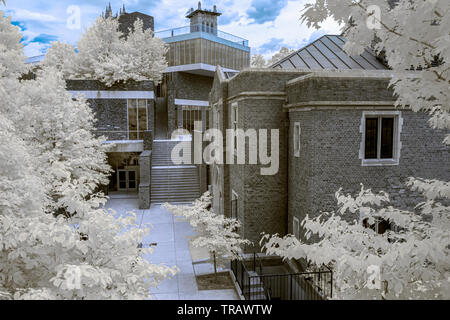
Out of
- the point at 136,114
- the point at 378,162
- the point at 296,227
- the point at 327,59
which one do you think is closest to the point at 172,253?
the point at 296,227

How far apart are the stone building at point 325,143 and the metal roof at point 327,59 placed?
217cm

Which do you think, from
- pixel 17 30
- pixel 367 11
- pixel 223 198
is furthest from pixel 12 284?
pixel 17 30

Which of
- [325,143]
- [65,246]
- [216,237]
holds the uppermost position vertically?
[325,143]

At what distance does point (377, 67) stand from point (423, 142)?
4757 mm

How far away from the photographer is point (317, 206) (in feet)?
38.0

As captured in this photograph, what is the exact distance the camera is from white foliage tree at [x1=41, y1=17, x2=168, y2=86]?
3111 cm

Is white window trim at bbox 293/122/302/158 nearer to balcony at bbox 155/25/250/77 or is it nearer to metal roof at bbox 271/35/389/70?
metal roof at bbox 271/35/389/70

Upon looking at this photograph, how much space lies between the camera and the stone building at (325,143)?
11.4 metres

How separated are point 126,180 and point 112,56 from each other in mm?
12172

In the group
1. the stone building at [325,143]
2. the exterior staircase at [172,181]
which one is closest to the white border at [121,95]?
the exterior staircase at [172,181]

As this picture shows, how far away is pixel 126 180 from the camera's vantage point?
3033 cm

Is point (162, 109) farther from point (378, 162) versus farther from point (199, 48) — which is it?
point (378, 162)

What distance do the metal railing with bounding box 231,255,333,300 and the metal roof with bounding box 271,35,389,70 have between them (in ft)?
28.3

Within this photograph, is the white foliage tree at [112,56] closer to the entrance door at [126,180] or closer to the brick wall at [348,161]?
the entrance door at [126,180]
